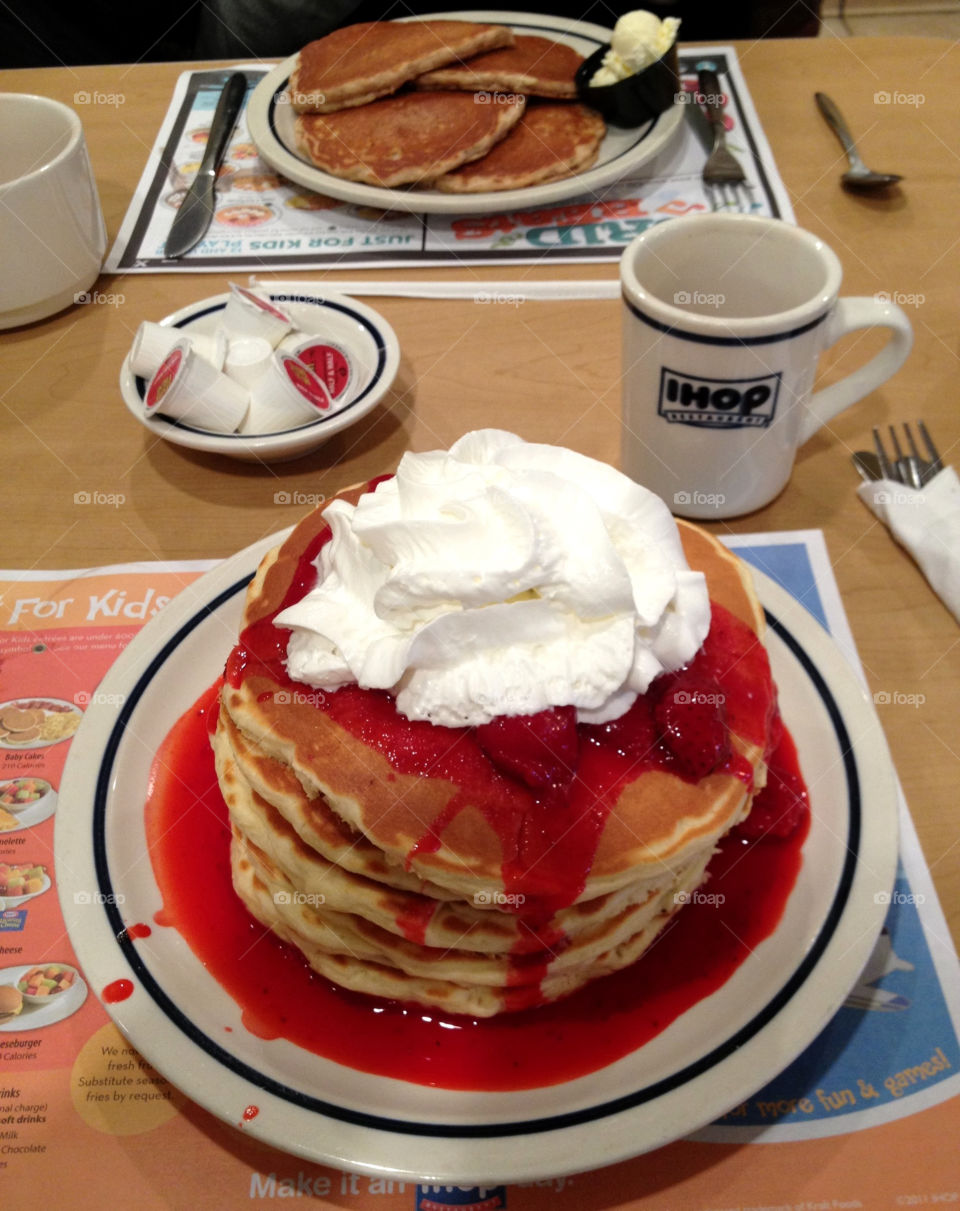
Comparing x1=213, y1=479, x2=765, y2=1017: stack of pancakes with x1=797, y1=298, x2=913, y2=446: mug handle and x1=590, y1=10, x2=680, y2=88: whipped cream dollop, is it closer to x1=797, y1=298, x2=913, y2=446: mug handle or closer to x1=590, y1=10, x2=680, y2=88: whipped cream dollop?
x1=797, y1=298, x2=913, y2=446: mug handle

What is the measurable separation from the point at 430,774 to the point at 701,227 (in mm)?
1008

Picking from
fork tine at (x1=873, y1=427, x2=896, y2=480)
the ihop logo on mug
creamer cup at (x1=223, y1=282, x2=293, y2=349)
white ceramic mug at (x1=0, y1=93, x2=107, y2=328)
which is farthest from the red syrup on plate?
white ceramic mug at (x1=0, y1=93, x2=107, y2=328)

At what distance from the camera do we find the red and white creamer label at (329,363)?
1741mm

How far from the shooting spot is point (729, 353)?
136 cm

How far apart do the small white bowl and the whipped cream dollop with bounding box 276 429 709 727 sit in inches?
22.9

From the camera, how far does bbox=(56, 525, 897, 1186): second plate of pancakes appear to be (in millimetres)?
901

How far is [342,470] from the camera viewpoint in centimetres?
174

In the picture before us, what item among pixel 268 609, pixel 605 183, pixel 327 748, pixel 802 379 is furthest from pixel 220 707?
pixel 605 183

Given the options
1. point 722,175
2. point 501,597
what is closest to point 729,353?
point 501,597

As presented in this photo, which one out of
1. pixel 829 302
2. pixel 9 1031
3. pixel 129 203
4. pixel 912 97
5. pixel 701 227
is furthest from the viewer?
pixel 912 97

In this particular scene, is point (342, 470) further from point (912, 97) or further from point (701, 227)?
point (912, 97)

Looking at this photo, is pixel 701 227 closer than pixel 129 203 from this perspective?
Yes

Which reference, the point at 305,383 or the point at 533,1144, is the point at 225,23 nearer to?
the point at 305,383

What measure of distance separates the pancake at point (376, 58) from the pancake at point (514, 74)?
2 centimetres
